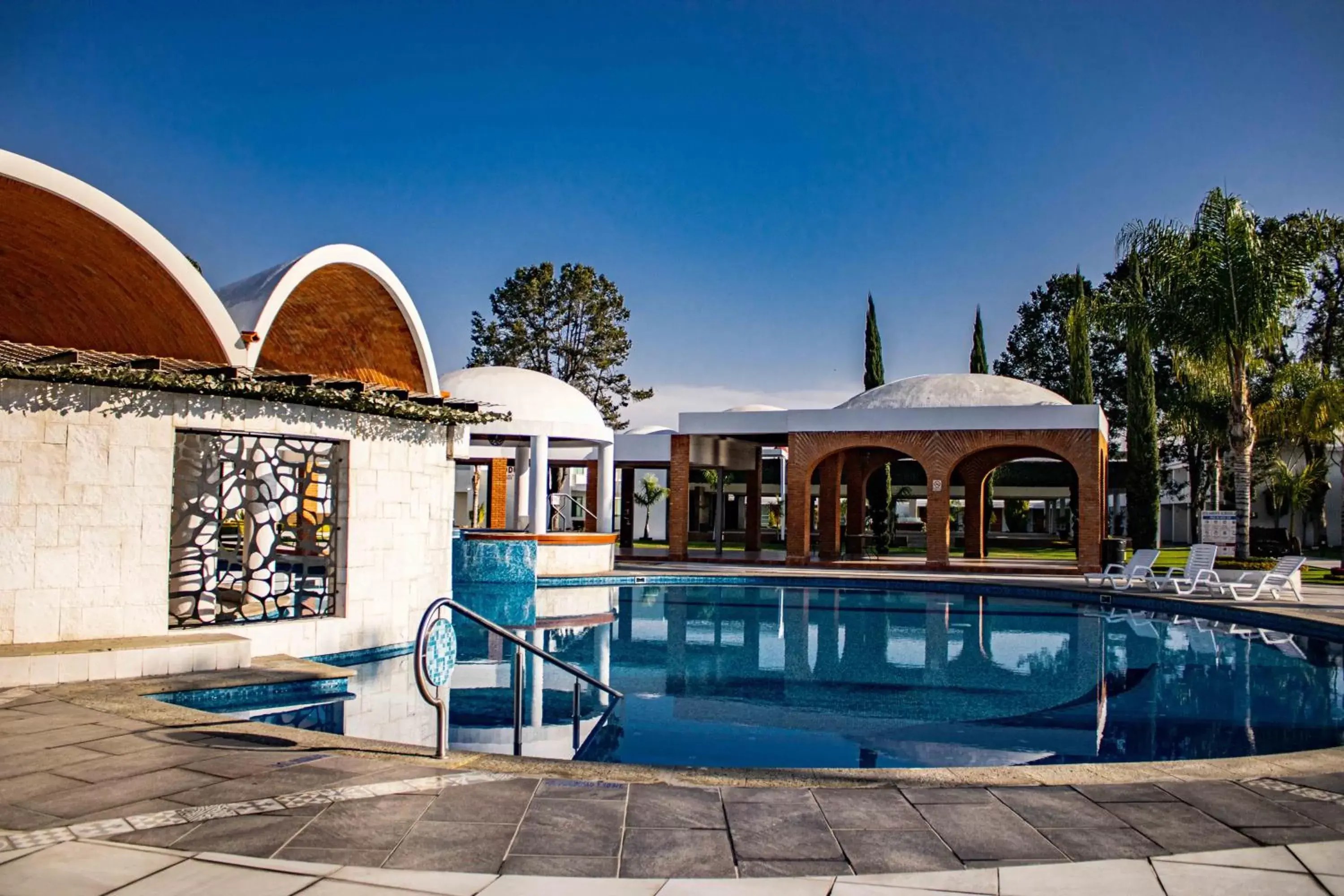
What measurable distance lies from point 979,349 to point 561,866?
1511 inches

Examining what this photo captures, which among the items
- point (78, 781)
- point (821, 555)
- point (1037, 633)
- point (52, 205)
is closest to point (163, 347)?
point (52, 205)

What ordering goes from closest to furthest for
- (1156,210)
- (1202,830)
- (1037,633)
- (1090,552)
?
(1202,830) < (1037,633) < (1156,210) < (1090,552)

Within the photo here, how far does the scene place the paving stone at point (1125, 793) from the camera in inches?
188

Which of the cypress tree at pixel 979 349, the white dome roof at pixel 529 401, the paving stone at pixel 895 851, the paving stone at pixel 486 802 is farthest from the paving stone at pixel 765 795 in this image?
the cypress tree at pixel 979 349

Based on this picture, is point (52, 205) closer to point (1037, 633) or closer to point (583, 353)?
point (1037, 633)

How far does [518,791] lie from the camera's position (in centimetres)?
477

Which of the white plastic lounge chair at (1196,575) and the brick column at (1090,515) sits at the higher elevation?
the brick column at (1090,515)

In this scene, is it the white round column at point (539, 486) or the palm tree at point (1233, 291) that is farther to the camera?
the white round column at point (539, 486)

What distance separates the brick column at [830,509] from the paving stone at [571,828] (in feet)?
74.4

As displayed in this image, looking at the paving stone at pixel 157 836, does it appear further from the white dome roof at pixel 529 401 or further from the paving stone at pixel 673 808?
the white dome roof at pixel 529 401

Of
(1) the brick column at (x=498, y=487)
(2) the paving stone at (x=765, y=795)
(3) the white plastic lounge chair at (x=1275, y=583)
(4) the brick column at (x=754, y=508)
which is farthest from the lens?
(4) the brick column at (x=754, y=508)

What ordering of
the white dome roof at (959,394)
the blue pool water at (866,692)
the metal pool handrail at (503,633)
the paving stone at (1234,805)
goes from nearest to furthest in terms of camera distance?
the paving stone at (1234,805) < the metal pool handrail at (503,633) < the blue pool water at (866,692) < the white dome roof at (959,394)

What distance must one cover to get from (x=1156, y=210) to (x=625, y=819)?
20458 mm

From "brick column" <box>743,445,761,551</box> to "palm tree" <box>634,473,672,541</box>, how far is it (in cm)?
1141
